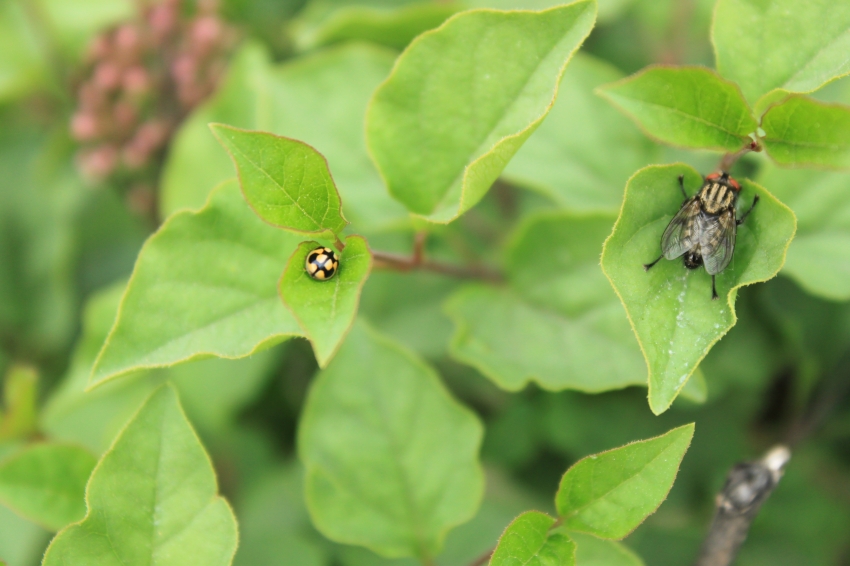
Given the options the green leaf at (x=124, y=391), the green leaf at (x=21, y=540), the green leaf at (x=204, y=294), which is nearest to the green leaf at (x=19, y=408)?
the green leaf at (x=124, y=391)

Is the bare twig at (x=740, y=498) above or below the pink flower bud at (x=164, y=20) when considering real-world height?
below

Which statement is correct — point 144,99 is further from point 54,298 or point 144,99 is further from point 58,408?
point 58,408

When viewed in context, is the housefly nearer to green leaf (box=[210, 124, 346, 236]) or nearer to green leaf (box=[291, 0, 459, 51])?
green leaf (box=[210, 124, 346, 236])

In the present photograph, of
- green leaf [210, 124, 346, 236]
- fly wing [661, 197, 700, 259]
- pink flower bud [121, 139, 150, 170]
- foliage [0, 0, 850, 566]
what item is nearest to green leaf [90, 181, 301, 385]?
foliage [0, 0, 850, 566]

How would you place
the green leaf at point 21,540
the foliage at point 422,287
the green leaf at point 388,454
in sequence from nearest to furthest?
the foliage at point 422,287, the green leaf at point 388,454, the green leaf at point 21,540

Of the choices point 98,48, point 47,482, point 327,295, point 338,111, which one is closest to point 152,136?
point 98,48

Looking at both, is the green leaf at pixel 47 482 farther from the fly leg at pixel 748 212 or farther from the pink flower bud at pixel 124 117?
the fly leg at pixel 748 212

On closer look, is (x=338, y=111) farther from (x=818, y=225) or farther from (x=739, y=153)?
(x=818, y=225)
